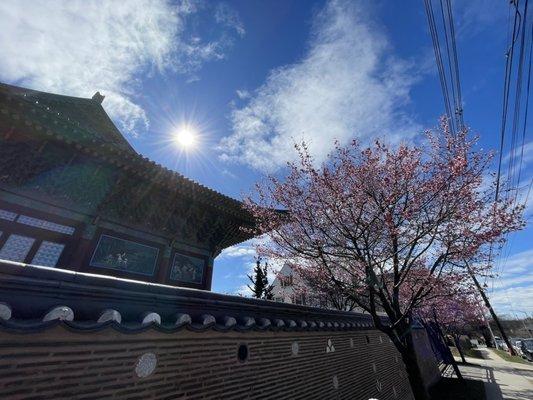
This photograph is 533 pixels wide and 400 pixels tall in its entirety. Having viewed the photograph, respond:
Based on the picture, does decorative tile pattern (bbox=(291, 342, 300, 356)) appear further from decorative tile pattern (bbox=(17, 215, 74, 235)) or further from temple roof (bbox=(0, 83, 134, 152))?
temple roof (bbox=(0, 83, 134, 152))

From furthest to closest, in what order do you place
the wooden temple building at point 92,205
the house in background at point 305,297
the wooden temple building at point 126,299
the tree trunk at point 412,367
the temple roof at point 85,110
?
the house in background at point 305,297, the temple roof at point 85,110, the tree trunk at point 412,367, the wooden temple building at point 92,205, the wooden temple building at point 126,299

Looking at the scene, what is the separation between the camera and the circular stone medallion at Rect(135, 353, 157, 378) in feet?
11.1

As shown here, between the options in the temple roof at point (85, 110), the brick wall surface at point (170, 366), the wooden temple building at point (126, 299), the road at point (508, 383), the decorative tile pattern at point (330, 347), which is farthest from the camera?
the road at point (508, 383)

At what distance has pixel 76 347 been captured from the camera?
2891 millimetres

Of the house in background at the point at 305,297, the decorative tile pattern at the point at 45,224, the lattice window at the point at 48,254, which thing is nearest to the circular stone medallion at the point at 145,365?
the lattice window at the point at 48,254

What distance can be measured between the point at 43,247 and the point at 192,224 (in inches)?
148

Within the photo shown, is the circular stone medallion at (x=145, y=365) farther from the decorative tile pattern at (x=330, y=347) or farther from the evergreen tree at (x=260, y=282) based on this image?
the evergreen tree at (x=260, y=282)

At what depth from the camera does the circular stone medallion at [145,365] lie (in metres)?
3.39

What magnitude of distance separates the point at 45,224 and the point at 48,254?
0.69m

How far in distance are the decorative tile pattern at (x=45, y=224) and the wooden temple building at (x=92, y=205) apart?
0.02m

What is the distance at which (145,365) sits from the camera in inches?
137

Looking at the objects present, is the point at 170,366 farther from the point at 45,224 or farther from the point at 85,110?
the point at 85,110

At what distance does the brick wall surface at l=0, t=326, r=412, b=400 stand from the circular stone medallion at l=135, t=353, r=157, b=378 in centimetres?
1

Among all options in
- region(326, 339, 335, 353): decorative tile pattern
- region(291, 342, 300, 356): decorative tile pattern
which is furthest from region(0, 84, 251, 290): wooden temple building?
region(326, 339, 335, 353): decorative tile pattern
